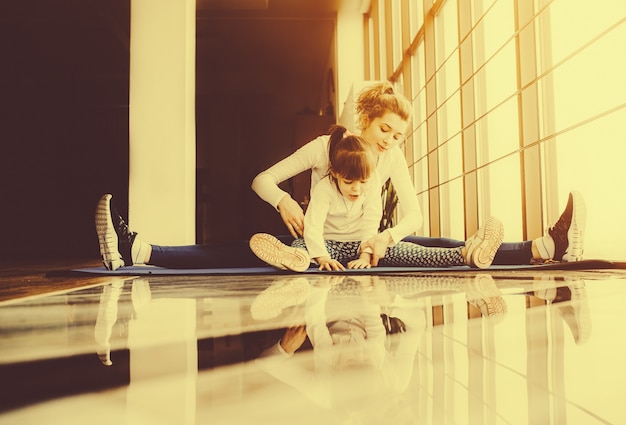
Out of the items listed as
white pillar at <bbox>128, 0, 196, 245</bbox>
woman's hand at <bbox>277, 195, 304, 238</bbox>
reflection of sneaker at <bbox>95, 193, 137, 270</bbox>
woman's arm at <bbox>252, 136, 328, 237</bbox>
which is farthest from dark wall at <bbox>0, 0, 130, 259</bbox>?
woman's hand at <bbox>277, 195, 304, 238</bbox>

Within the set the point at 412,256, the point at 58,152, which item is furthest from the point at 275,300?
the point at 58,152

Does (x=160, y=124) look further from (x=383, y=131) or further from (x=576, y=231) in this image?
(x=576, y=231)

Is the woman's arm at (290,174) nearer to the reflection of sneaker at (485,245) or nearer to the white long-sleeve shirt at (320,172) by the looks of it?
the white long-sleeve shirt at (320,172)

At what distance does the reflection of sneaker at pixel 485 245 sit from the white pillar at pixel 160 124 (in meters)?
1.98

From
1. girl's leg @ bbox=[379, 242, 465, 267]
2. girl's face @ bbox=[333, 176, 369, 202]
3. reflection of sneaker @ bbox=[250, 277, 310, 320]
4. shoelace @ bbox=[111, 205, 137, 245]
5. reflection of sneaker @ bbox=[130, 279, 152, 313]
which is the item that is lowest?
reflection of sneaker @ bbox=[130, 279, 152, 313]

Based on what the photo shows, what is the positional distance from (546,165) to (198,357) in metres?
1.65

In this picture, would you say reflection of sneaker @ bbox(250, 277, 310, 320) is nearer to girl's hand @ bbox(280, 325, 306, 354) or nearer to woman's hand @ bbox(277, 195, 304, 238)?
girl's hand @ bbox(280, 325, 306, 354)

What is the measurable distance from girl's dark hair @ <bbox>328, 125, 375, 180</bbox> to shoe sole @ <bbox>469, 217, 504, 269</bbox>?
40 cm

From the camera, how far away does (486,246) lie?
1477 mm

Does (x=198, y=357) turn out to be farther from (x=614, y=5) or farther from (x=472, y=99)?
(x=472, y=99)

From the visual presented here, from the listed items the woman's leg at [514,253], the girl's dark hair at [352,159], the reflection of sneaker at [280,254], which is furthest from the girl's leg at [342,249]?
the woman's leg at [514,253]

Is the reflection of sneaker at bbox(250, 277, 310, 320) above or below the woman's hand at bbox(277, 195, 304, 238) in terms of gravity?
below

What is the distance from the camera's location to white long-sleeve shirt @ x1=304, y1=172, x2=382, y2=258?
1.56 meters

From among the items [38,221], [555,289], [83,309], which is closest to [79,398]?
[83,309]
